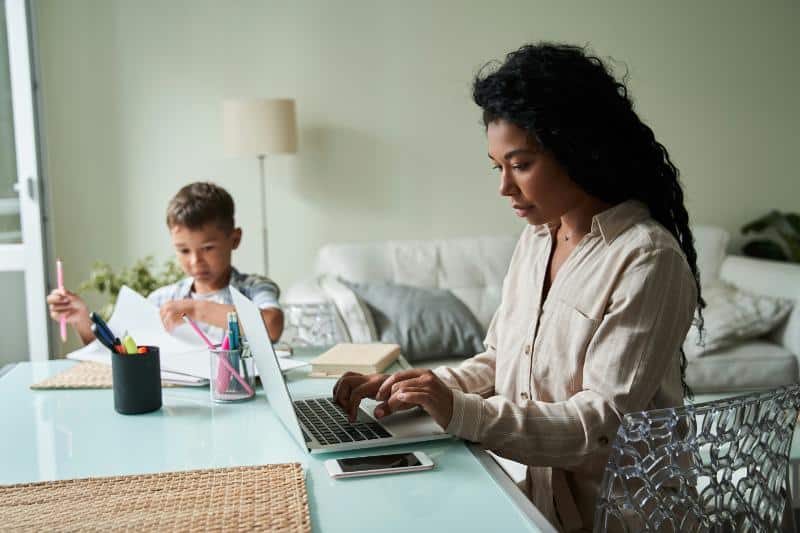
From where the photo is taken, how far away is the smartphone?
0.98 m

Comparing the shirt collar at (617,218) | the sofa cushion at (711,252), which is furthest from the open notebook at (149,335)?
the sofa cushion at (711,252)

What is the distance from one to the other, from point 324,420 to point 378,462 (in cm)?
20

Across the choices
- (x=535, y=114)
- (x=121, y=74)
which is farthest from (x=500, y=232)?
(x=535, y=114)

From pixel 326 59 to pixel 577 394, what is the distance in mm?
3007

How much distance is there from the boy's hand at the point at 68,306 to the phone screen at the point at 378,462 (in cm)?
90

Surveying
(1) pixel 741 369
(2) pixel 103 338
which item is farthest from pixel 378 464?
(1) pixel 741 369

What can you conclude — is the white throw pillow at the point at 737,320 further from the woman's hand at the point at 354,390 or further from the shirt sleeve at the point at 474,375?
the woman's hand at the point at 354,390

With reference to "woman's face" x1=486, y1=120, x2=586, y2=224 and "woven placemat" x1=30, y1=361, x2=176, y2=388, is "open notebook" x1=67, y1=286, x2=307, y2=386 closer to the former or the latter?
"woven placemat" x1=30, y1=361, x2=176, y2=388

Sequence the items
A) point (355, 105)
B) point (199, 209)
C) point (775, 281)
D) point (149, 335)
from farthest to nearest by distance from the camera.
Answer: point (355, 105), point (775, 281), point (199, 209), point (149, 335)

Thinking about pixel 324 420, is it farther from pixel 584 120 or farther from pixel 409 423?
pixel 584 120

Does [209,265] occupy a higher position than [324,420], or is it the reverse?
[209,265]

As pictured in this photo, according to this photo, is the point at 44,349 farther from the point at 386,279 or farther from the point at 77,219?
the point at 386,279

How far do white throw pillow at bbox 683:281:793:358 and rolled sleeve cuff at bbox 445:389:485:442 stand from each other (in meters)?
2.30

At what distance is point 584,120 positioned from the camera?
3.80 feet
